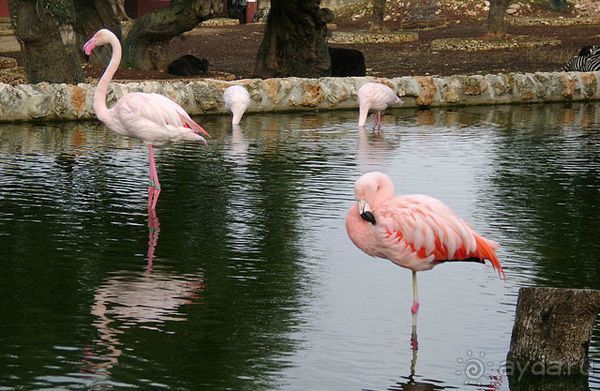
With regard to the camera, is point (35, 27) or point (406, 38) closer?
point (35, 27)

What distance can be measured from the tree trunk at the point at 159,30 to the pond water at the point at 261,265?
10.3m

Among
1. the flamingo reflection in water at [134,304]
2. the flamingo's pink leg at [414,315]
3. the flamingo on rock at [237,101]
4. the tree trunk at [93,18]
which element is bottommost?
the flamingo reflection in water at [134,304]

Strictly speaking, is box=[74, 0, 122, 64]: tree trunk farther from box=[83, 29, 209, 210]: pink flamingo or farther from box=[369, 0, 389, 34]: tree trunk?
box=[83, 29, 209, 210]: pink flamingo

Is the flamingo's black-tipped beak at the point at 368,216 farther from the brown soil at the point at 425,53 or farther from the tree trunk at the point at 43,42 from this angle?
the brown soil at the point at 425,53

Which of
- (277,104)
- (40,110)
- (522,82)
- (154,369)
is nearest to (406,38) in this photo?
(522,82)

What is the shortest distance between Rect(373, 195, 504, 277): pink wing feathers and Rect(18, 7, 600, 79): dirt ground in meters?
19.9

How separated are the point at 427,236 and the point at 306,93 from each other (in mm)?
15328

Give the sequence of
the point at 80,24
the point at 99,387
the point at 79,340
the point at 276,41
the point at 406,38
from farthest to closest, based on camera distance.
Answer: the point at 406,38
the point at 80,24
the point at 276,41
the point at 79,340
the point at 99,387

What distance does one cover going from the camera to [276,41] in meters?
27.0

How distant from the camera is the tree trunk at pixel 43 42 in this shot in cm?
2259

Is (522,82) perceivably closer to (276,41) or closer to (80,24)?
(276,41)

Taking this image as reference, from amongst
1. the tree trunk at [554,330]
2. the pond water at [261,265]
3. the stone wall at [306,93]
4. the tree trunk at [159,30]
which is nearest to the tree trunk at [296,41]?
the tree trunk at [159,30]

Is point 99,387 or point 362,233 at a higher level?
point 362,233

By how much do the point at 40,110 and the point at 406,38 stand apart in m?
25.1
